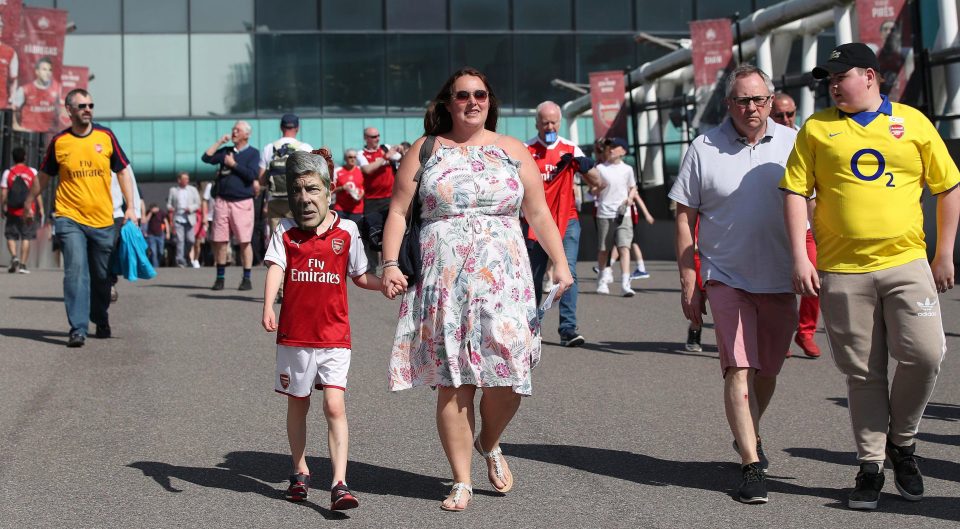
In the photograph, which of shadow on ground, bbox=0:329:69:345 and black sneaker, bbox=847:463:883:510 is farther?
shadow on ground, bbox=0:329:69:345

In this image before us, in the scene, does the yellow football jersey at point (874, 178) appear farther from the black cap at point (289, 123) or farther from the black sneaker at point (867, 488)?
the black cap at point (289, 123)

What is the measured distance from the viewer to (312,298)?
20.1 ft

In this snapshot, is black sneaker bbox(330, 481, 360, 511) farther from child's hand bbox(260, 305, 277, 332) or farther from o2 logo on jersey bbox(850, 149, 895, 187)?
o2 logo on jersey bbox(850, 149, 895, 187)

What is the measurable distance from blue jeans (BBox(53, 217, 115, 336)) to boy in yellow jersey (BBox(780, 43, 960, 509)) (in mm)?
6780

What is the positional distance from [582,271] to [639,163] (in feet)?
44.1

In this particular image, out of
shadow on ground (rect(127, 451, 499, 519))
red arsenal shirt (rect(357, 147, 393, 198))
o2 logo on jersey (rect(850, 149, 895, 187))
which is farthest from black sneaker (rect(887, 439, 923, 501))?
red arsenal shirt (rect(357, 147, 393, 198))

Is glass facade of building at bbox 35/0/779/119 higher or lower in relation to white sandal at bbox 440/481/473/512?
higher

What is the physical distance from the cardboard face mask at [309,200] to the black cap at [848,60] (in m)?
1.98

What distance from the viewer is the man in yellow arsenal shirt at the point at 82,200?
11516 millimetres

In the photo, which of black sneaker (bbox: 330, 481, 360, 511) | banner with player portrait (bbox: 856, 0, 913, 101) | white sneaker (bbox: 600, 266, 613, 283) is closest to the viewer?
black sneaker (bbox: 330, 481, 360, 511)

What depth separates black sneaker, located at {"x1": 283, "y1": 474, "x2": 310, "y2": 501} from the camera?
6.16 m

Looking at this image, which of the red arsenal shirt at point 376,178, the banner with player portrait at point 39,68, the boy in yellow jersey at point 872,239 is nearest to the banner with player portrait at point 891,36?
the red arsenal shirt at point 376,178

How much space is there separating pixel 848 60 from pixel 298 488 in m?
2.71

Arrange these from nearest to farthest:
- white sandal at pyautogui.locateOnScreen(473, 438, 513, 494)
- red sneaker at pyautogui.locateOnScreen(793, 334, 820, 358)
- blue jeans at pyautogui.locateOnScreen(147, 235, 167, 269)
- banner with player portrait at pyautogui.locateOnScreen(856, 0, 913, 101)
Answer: white sandal at pyautogui.locateOnScreen(473, 438, 513, 494)
red sneaker at pyautogui.locateOnScreen(793, 334, 820, 358)
banner with player portrait at pyautogui.locateOnScreen(856, 0, 913, 101)
blue jeans at pyautogui.locateOnScreen(147, 235, 167, 269)
